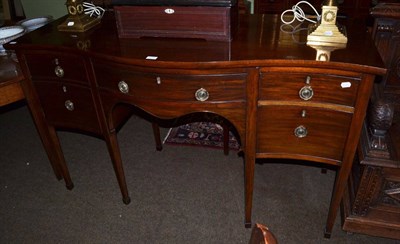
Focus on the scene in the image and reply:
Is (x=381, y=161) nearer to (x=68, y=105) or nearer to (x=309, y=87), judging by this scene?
(x=309, y=87)

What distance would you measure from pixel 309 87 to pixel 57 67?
104 centimetres

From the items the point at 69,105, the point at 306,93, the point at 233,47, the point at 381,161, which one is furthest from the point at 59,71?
the point at 381,161

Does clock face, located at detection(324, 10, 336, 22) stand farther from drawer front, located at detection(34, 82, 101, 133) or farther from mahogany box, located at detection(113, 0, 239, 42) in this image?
drawer front, located at detection(34, 82, 101, 133)

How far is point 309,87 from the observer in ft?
3.99

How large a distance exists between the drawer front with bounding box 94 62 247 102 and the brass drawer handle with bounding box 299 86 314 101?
206 mm

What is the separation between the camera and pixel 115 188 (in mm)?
1986

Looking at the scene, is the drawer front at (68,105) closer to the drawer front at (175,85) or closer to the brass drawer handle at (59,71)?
the brass drawer handle at (59,71)

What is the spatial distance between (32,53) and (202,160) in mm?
1155

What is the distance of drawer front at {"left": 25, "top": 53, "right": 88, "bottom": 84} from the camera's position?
1.42 metres

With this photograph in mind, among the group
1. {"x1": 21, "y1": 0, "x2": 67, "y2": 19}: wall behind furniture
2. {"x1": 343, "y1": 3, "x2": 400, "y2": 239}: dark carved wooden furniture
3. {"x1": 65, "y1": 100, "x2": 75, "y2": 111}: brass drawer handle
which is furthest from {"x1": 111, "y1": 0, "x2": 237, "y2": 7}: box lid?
{"x1": 21, "y1": 0, "x2": 67, "y2": 19}: wall behind furniture

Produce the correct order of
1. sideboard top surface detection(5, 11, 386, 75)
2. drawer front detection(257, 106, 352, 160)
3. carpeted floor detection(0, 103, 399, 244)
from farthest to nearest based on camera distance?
carpeted floor detection(0, 103, 399, 244) < drawer front detection(257, 106, 352, 160) < sideboard top surface detection(5, 11, 386, 75)

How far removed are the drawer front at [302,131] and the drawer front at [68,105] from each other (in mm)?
759

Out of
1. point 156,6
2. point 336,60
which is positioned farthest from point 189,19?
point 336,60

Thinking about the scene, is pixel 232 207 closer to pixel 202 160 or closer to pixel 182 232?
pixel 182 232
